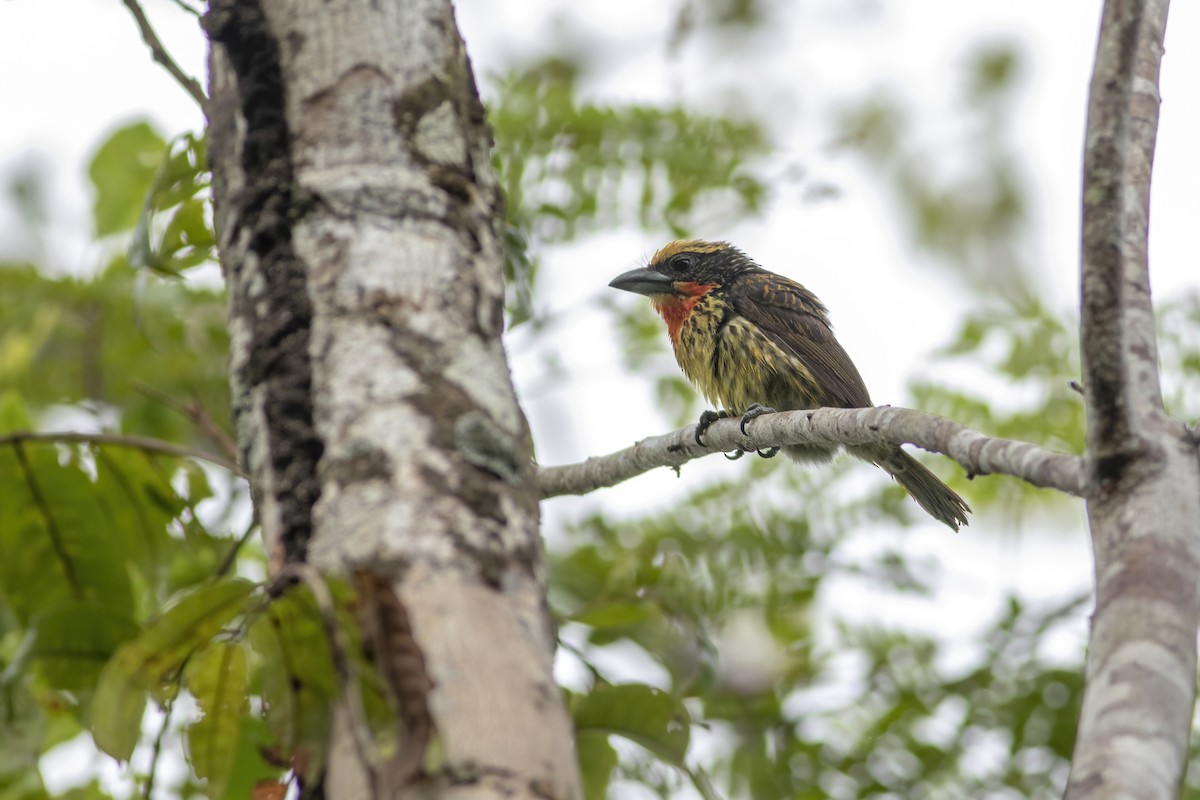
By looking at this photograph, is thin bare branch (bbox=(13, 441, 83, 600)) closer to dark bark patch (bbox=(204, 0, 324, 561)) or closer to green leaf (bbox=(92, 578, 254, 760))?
dark bark patch (bbox=(204, 0, 324, 561))

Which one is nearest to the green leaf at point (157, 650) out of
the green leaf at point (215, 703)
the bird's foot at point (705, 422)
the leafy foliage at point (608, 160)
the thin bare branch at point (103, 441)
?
the green leaf at point (215, 703)

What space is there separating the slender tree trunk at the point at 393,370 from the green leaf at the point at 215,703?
142 millimetres

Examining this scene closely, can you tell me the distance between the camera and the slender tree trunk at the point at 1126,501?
4.47 ft

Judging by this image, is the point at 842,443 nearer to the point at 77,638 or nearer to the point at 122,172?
→ the point at 77,638

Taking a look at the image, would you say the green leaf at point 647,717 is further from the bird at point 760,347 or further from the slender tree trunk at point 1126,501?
the bird at point 760,347

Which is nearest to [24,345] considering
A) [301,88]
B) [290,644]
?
[301,88]

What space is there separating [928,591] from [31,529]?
3324mm

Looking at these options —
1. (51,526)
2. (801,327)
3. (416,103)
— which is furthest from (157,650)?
(801,327)

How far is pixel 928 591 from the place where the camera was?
4.92 m

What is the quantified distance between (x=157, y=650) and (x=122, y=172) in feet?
11.6

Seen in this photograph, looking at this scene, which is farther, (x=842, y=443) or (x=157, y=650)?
(x=842, y=443)

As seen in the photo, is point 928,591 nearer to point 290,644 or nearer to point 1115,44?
point 1115,44

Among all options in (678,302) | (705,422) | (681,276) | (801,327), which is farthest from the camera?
(681,276)

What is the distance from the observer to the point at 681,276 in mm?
5484
